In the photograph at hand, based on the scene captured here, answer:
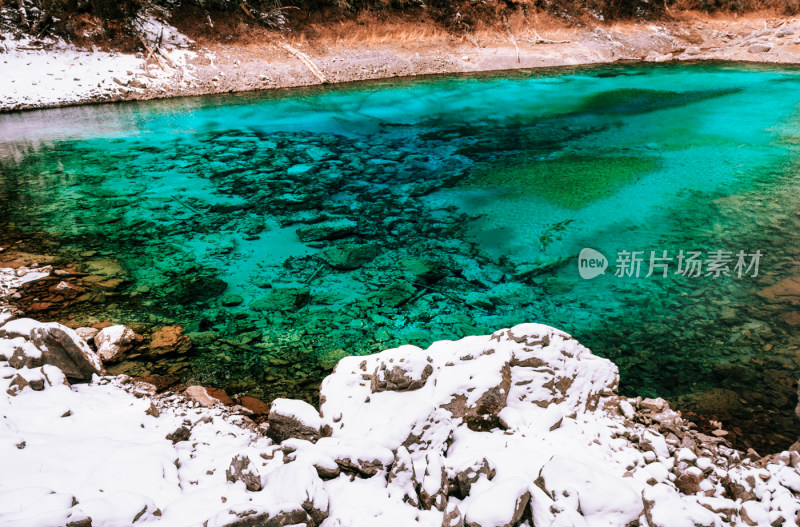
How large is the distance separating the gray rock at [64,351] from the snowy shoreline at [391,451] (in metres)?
0.01

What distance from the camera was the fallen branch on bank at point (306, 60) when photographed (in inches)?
854

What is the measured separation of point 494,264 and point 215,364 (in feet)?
13.5

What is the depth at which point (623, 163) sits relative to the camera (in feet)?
35.5

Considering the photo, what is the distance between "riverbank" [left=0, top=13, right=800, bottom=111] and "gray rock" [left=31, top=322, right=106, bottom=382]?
57.4 feet

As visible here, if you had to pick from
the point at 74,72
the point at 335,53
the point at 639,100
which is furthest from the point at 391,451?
the point at 335,53

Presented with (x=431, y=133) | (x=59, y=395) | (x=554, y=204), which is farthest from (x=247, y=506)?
(x=431, y=133)

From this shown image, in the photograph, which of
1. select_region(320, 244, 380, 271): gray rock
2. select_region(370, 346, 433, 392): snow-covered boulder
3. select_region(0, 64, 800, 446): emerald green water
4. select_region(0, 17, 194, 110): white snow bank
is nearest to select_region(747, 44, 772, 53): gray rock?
select_region(0, 64, 800, 446): emerald green water

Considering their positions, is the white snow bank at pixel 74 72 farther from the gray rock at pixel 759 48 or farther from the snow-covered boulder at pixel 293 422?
the gray rock at pixel 759 48

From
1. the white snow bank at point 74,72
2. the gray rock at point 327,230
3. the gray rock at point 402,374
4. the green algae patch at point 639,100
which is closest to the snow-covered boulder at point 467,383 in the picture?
Answer: the gray rock at point 402,374

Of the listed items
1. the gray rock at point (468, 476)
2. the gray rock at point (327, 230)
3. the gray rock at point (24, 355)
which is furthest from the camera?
the gray rock at point (327, 230)

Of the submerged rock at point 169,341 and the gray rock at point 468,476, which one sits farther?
the submerged rock at point 169,341

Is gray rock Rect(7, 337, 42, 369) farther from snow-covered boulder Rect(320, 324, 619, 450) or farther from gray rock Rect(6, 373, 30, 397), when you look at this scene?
snow-covered boulder Rect(320, 324, 619, 450)

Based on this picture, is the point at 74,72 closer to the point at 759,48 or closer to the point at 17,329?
the point at 17,329

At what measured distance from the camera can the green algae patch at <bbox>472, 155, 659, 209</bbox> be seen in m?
9.40
